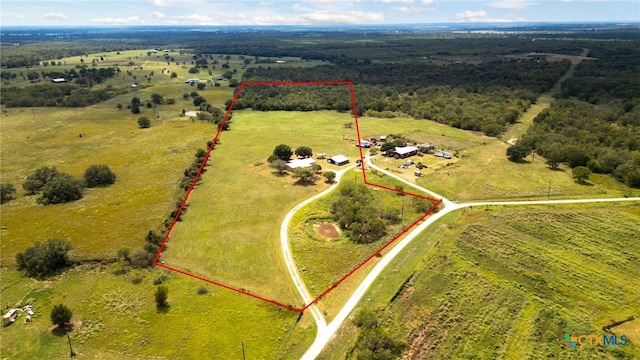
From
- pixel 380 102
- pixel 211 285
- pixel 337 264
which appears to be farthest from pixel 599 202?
pixel 380 102

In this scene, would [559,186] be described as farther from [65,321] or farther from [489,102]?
[65,321]

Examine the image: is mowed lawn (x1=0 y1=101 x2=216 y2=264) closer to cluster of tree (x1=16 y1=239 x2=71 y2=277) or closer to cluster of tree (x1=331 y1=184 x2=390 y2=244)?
cluster of tree (x1=16 y1=239 x2=71 y2=277)

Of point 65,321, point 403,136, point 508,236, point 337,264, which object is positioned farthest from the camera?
point 403,136

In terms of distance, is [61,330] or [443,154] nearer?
[61,330]

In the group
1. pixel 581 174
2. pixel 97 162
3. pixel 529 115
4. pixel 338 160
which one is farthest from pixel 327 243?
pixel 529 115

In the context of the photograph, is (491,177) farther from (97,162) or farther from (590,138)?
(97,162)

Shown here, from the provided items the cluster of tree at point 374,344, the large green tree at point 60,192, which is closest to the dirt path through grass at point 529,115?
the cluster of tree at point 374,344
